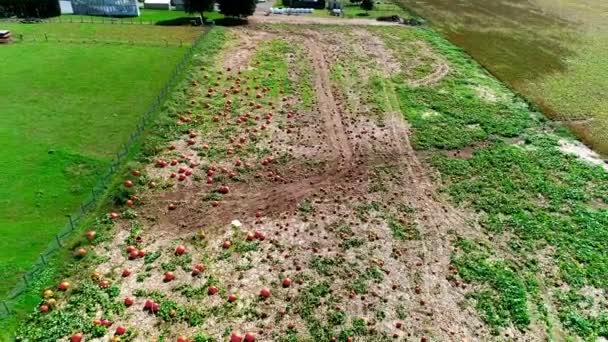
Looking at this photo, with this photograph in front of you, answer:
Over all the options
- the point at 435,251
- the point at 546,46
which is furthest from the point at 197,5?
the point at 435,251

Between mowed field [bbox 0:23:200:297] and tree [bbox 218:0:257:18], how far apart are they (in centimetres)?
602

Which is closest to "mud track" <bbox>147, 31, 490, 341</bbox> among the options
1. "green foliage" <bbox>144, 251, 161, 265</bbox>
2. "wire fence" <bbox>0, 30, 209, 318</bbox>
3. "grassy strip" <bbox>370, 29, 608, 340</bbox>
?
"grassy strip" <bbox>370, 29, 608, 340</bbox>

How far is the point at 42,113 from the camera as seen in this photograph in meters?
36.0

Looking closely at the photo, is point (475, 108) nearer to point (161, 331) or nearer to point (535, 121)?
point (535, 121)

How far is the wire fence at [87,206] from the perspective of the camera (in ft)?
71.3

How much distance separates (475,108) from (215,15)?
128ft

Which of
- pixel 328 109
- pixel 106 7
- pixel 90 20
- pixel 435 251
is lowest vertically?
pixel 435 251

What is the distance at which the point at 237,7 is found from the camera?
2296 inches

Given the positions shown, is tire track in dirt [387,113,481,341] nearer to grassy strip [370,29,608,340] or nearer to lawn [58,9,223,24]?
grassy strip [370,29,608,340]

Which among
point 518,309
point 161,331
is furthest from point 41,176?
point 518,309

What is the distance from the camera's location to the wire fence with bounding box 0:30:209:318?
71.3 ft

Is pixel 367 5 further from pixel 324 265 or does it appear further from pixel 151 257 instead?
pixel 151 257

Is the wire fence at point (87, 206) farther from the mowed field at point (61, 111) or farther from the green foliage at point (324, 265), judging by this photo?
the green foliage at point (324, 265)

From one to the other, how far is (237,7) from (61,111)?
2946 centimetres
